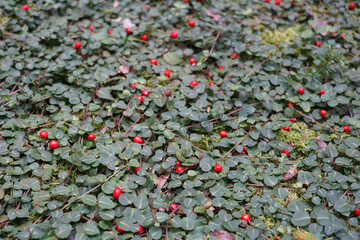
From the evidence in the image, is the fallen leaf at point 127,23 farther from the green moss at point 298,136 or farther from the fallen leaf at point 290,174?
the fallen leaf at point 290,174

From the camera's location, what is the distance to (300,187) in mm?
3467

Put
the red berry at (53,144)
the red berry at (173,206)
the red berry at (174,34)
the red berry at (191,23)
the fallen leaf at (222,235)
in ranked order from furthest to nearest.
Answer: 1. the red berry at (191,23)
2. the red berry at (174,34)
3. the red berry at (53,144)
4. the red berry at (173,206)
5. the fallen leaf at (222,235)

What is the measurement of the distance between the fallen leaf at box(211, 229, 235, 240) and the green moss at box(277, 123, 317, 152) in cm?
142

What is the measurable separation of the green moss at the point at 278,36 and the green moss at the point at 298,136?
150cm

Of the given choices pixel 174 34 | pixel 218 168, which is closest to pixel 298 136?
pixel 218 168

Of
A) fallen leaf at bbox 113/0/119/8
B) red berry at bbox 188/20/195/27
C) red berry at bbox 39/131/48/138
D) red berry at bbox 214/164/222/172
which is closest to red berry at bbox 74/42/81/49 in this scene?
fallen leaf at bbox 113/0/119/8

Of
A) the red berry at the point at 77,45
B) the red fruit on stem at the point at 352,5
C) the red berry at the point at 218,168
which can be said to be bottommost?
the red berry at the point at 218,168

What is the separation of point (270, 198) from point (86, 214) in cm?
179

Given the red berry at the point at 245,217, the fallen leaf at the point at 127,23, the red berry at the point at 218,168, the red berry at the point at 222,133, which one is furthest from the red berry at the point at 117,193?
the fallen leaf at the point at 127,23

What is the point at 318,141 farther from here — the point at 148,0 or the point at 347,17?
the point at 148,0

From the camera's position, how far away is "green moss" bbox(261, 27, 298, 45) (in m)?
5.00

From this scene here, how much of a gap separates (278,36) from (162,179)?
2.96 meters

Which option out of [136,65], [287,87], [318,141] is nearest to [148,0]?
[136,65]

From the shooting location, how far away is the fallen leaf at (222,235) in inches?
121
